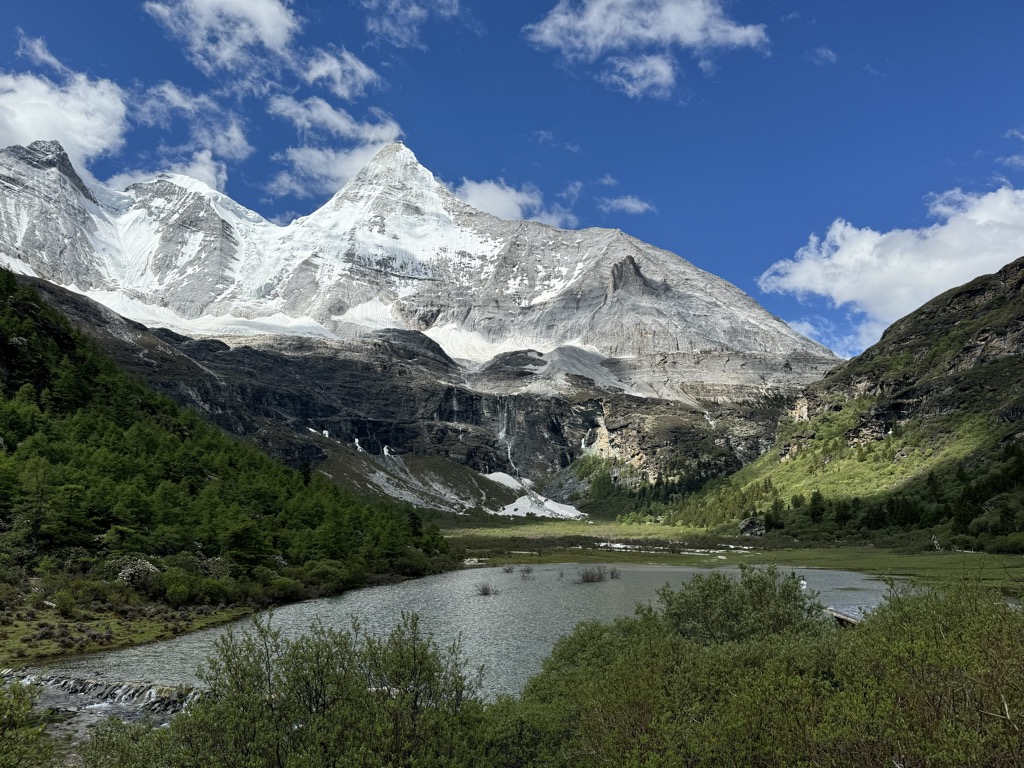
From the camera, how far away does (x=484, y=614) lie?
7338 centimetres

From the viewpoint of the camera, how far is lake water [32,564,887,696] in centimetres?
4512

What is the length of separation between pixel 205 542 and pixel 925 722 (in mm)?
79146

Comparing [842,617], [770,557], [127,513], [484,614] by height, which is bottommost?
[484,614]

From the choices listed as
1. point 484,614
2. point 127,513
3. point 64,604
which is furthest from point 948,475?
point 64,604

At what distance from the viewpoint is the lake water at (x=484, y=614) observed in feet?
148

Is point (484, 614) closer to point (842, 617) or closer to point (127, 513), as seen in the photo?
point (842, 617)

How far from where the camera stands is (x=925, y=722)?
17141 millimetres

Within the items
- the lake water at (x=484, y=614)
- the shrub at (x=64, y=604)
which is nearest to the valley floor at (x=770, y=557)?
the lake water at (x=484, y=614)

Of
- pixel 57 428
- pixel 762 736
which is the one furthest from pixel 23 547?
pixel 762 736

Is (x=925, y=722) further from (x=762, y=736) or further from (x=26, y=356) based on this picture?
(x=26, y=356)

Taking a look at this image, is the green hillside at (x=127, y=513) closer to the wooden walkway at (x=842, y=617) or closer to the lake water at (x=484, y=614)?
the lake water at (x=484, y=614)

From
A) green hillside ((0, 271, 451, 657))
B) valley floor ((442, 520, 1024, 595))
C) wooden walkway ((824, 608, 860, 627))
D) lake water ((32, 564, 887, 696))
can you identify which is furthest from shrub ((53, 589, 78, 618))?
valley floor ((442, 520, 1024, 595))

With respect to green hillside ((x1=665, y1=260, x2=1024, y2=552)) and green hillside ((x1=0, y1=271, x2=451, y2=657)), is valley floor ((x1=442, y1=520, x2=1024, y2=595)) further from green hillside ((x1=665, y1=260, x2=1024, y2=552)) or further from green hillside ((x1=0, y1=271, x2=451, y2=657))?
green hillside ((x1=0, y1=271, x2=451, y2=657))

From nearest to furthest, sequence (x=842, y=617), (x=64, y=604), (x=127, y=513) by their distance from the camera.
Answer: (x=842, y=617)
(x=64, y=604)
(x=127, y=513)
